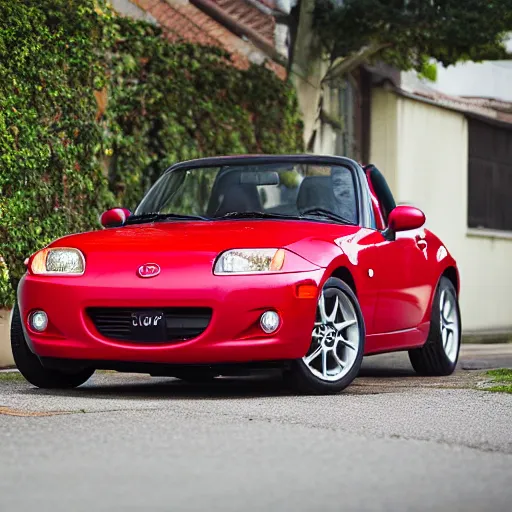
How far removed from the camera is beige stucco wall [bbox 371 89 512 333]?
20.3m

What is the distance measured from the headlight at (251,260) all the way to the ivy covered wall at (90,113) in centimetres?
396

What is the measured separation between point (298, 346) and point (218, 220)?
124 cm

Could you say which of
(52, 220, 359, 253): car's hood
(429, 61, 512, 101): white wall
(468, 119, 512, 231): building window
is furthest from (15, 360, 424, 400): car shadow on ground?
(468, 119, 512, 231): building window

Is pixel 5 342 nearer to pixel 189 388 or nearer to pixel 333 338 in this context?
pixel 189 388

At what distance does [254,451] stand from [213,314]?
7.50 feet

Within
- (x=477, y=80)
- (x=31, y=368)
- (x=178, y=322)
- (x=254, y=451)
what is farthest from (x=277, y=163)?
(x=477, y=80)

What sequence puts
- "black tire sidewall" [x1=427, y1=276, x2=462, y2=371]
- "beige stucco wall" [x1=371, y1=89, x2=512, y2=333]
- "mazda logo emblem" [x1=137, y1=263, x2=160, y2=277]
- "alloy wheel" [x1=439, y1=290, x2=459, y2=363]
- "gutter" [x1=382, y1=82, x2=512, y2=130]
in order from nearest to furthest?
"mazda logo emblem" [x1=137, y1=263, x2=160, y2=277] → "black tire sidewall" [x1=427, y1=276, x2=462, y2=371] → "alloy wheel" [x1=439, y1=290, x2=459, y2=363] → "beige stucco wall" [x1=371, y1=89, x2=512, y2=333] → "gutter" [x1=382, y1=82, x2=512, y2=130]

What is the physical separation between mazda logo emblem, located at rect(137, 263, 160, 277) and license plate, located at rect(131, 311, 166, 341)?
0.68 feet

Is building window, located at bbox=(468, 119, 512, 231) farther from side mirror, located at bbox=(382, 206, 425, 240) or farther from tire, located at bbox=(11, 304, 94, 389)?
tire, located at bbox=(11, 304, 94, 389)

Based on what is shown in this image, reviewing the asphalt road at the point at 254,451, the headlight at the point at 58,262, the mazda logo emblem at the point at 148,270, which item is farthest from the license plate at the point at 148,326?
the headlight at the point at 58,262

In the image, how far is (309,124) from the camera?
17.5m

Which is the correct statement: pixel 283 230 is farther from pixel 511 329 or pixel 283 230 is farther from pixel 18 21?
pixel 511 329

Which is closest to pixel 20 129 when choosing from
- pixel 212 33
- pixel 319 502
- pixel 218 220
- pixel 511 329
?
pixel 218 220

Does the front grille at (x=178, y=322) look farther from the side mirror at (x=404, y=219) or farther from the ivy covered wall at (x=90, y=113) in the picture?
the ivy covered wall at (x=90, y=113)
